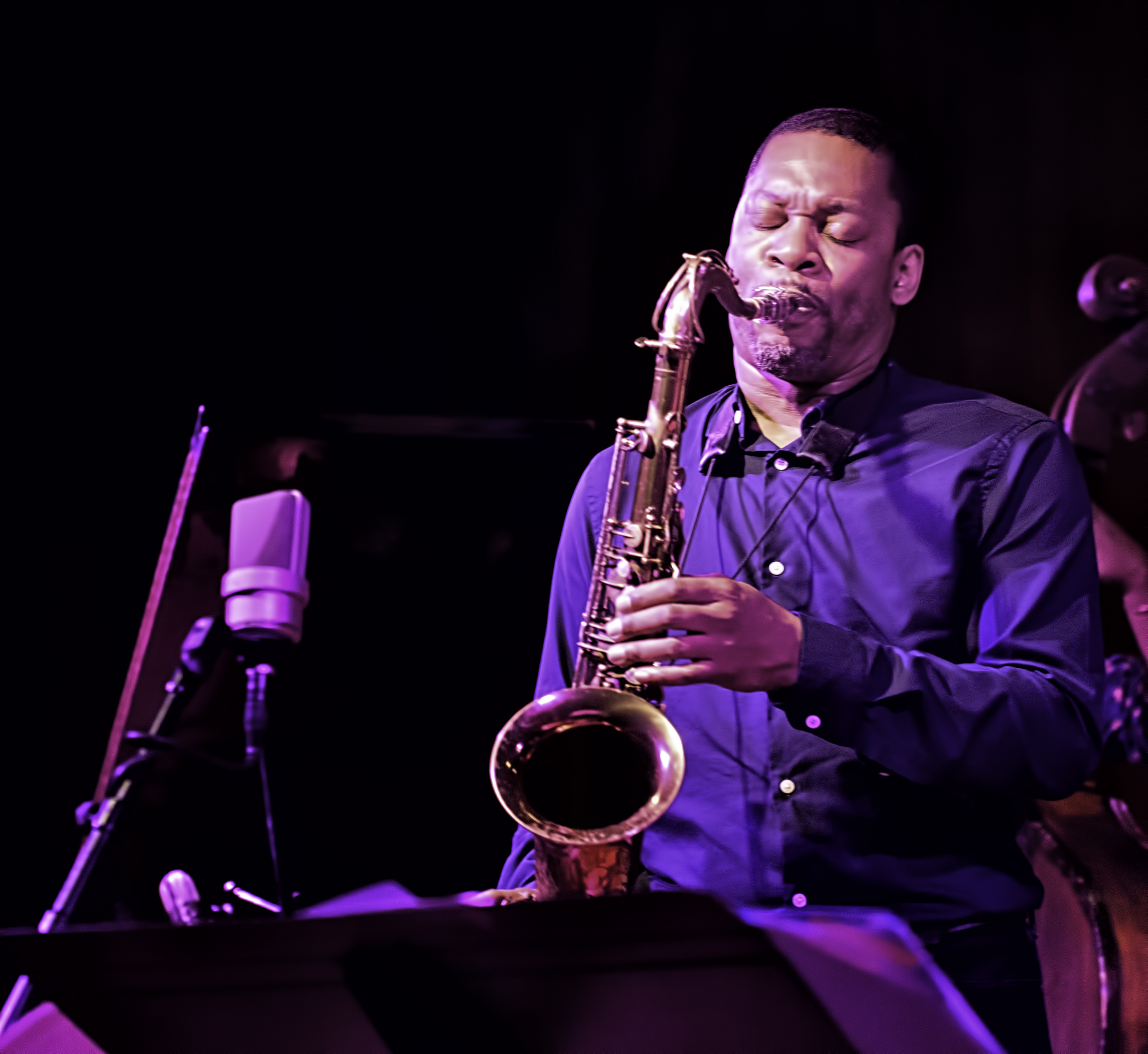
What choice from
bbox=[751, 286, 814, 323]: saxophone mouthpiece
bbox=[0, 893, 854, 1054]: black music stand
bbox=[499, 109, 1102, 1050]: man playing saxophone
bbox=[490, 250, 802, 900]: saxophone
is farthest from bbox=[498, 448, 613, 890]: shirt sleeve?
bbox=[0, 893, 854, 1054]: black music stand

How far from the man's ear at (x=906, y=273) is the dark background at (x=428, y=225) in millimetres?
729

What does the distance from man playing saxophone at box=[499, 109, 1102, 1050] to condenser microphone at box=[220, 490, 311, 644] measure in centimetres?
62

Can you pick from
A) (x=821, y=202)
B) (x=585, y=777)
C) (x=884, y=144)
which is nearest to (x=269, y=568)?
(x=585, y=777)

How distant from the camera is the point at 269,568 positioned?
7.84 feet

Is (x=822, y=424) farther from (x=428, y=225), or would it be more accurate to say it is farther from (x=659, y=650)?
(x=428, y=225)

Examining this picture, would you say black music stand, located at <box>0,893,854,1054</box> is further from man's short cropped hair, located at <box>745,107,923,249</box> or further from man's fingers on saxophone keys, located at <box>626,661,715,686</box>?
man's short cropped hair, located at <box>745,107,923,249</box>

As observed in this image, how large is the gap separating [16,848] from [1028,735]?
100 inches

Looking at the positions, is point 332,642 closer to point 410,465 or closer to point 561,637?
point 410,465

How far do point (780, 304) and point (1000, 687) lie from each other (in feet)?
2.52

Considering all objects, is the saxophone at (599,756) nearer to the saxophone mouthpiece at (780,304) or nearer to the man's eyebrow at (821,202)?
the saxophone mouthpiece at (780,304)

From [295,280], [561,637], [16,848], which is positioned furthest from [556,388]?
[16,848]

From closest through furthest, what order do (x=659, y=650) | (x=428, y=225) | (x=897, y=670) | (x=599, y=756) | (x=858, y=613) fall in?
(x=659, y=650)
(x=897, y=670)
(x=599, y=756)
(x=858, y=613)
(x=428, y=225)

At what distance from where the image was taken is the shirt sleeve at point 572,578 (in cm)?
203

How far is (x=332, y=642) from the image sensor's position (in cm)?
267
